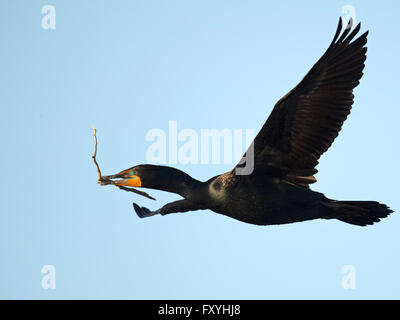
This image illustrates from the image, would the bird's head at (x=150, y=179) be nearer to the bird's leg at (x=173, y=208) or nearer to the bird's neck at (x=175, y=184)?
the bird's neck at (x=175, y=184)

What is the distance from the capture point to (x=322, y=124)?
26.3 feet

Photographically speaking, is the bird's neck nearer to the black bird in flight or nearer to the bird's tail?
the black bird in flight

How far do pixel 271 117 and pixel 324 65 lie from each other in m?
0.77

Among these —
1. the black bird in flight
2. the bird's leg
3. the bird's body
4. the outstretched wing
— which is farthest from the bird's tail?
the bird's leg

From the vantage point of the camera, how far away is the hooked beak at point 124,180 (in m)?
8.29

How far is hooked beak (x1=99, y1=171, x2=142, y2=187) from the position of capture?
8289mm

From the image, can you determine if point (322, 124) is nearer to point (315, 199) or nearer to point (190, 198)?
point (315, 199)

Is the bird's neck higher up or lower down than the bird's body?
higher up

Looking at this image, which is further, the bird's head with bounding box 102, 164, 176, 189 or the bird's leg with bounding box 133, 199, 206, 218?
the bird's leg with bounding box 133, 199, 206, 218

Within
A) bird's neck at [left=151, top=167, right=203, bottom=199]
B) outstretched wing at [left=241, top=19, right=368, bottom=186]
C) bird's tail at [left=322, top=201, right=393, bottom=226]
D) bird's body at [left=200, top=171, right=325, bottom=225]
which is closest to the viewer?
outstretched wing at [left=241, top=19, right=368, bottom=186]

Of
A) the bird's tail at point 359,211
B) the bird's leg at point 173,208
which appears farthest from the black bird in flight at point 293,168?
the bird's leg at point 173,208

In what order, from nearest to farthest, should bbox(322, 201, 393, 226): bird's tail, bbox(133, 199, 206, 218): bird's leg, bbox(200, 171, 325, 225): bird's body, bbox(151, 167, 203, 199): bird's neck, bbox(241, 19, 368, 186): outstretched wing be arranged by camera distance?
1. bbox(241, 19, 368, 186): outstretched wing
2. bbox(200, 171, 325, 225): bird's body
3. bbox(322, 201, 393, 226): bird's tail
4. bbox(151, 167, 203, 199): bird's neck
5. bbox(133, 199, 206, 218): bird's leg

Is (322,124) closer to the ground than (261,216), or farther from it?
farther from it
